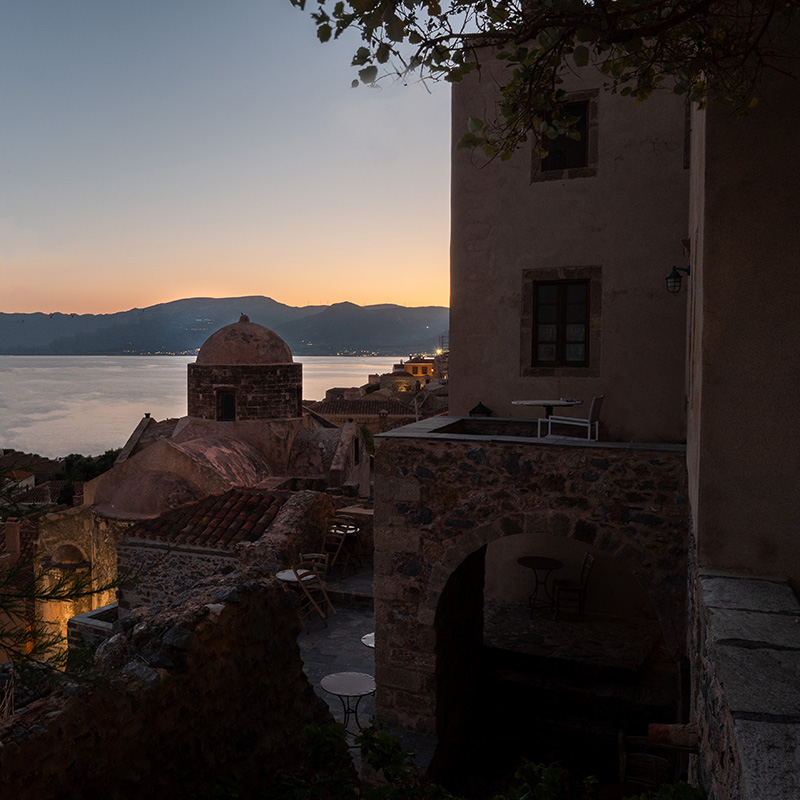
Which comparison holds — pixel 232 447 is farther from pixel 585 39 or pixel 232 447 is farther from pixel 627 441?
pixel 585 39

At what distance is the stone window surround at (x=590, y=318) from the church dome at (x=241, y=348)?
46.5 feet

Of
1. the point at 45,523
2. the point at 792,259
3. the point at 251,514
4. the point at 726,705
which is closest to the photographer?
the point at 726,705

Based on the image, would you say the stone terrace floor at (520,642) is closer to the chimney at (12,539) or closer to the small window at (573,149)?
the small window at (573,149)

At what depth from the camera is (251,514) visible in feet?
44.4

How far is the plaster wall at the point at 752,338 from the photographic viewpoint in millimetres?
3568

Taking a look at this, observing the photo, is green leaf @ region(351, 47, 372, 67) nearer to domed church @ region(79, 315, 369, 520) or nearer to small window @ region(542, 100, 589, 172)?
small window @ region(542, 100, 589, 172)

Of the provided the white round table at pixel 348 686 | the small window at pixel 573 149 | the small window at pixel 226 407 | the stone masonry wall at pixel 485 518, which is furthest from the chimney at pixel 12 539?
the small window at pixel 573 149

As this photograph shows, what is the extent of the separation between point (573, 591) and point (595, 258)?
4985 mm

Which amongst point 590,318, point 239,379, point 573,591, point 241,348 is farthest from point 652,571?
point 241,348

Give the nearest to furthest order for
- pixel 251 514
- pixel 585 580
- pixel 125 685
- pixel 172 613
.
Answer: pixel 125 685 → pixel 172 613 → pixel 585 580 → pixel 251 514

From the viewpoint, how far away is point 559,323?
10148 mm

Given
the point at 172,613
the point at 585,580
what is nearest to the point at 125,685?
the point at 172,613

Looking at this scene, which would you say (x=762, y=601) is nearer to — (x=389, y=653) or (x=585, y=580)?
(x=389, y=653)

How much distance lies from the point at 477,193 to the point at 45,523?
1643 cm
